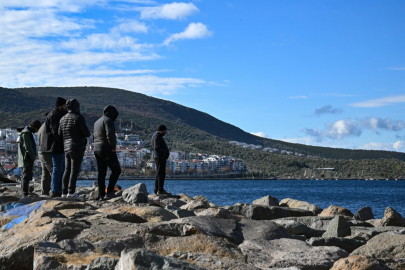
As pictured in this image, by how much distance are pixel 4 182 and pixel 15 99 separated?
108711mm

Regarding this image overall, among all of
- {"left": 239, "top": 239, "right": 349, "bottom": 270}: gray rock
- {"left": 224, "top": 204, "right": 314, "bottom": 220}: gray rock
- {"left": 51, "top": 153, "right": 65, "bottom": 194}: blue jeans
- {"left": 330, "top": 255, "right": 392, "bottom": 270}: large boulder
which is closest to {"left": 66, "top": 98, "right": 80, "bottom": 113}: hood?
{"left": 51, "top": 153, "right": 65, "bottom": 194}: blue jeans

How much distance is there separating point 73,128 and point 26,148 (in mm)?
1955

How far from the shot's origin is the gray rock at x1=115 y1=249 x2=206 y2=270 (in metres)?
2.75

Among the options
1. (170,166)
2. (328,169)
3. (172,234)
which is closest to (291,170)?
(328,169)

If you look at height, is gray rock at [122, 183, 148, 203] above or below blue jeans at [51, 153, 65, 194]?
below

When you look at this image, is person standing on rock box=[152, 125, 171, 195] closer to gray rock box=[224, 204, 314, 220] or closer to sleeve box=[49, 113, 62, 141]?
gray rock box=[224, 204, 314, 220]

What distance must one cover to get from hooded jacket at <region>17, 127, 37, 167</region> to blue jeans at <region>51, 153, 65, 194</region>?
99cm

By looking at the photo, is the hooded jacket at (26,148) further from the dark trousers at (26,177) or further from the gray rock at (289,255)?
the gray rock at (289,255)

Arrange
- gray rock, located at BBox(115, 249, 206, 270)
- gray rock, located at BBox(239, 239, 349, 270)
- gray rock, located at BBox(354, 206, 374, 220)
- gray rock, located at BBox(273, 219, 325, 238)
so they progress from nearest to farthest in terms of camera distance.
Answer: gray rock, located at BBox(115, 249, 206, 270) < gray rock, located at BBox(239, 239, 349, 270) < gray rock, located at BBox(273, 219, 325, 238) < gray rock, located at BBox(354, 206, 374, 220)

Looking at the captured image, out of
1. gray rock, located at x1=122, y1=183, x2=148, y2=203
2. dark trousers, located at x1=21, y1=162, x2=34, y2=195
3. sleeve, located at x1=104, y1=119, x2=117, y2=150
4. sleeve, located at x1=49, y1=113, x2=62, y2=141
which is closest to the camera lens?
gray rock, located at x1=122, y1=183, x2=148, y2=203

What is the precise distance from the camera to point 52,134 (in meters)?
8.50

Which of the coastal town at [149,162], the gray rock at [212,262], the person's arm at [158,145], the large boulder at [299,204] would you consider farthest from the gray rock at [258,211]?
the coastal town at [149,162]

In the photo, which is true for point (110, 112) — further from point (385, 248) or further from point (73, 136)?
point (385, 248)

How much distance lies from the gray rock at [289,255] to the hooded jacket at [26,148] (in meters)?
5.72
